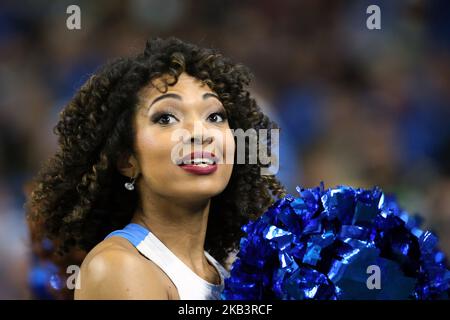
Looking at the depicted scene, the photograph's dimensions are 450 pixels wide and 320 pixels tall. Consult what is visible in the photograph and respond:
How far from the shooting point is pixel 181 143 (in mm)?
1896

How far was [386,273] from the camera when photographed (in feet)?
5.32

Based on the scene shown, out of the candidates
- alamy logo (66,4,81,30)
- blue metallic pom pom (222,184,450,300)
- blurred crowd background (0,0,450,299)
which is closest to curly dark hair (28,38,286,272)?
blue metallic pom pom (222,184,450,300)

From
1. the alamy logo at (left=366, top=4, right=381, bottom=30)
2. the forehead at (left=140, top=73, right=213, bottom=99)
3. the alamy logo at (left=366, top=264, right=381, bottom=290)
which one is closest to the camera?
the alamy logo at (left=366, top=264, right=381, bottom=290)

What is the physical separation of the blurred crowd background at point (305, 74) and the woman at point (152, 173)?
1.81m

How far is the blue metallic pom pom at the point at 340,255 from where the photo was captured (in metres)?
1.62

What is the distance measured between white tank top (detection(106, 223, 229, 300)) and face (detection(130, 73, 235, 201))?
13 centimetres

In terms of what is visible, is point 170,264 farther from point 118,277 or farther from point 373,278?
point 373,278

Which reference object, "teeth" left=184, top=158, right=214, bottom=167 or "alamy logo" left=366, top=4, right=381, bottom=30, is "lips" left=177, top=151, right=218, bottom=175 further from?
"alamy logo" left=366, top=4, right=381, bottom=30

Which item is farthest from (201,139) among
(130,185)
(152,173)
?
(130,185)

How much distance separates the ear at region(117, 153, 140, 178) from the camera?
203cm

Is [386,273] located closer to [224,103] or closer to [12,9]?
[224,103]

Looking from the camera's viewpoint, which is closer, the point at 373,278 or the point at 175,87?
the point at 373,278

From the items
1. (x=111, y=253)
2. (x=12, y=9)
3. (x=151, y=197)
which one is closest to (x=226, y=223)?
(x=151, y=197)

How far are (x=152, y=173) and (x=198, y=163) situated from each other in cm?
14
